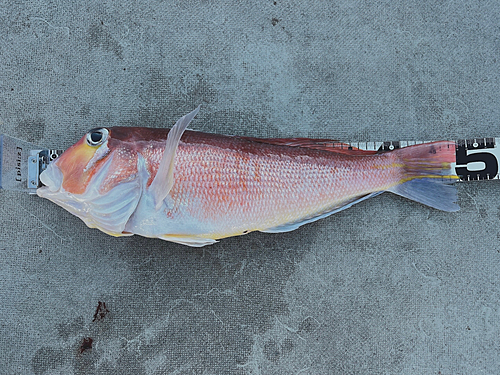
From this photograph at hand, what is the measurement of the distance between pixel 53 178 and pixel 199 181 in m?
0.70

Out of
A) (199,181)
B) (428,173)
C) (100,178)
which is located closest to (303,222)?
(199,181)

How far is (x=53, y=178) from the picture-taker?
1.69 metres

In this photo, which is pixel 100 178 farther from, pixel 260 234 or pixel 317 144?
pixel 317 144

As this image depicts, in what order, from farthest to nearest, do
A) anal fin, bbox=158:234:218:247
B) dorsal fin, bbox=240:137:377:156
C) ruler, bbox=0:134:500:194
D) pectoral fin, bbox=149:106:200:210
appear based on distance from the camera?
1. ruler, bbox=0:134:500:194
2. dorsal fin, bbox=240:137:377:156
3. anal fin, bbox=158:234:218:247
4. pectoral fin, bbox=149:106:200:210

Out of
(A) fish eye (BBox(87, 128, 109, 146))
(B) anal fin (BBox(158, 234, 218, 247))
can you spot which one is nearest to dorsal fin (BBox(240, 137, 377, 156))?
(B) anal fin (BBox(158, 234, 218, 247))

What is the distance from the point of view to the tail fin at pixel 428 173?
1.91 m

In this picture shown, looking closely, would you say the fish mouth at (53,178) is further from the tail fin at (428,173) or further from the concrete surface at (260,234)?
the tail fin at (428,173)

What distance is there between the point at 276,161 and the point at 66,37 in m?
1.54

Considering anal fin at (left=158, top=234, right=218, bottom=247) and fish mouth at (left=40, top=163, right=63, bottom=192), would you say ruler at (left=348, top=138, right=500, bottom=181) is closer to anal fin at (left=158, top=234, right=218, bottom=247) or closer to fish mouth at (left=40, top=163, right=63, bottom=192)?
anal fin at (left=158, top=234, right=218, bottom=247)

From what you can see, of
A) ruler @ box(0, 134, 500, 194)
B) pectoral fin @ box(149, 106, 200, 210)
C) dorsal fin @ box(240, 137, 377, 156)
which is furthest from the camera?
ruler @ box(0, 134, 500, 194)

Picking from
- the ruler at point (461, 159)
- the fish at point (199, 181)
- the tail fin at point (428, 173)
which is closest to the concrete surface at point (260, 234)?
the ruler at point (461, 159)

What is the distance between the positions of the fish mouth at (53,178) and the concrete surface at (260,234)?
1.54 ft

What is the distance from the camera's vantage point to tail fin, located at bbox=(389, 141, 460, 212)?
1.91 m

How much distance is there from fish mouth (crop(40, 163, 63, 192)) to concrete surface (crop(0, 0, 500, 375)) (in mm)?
469
